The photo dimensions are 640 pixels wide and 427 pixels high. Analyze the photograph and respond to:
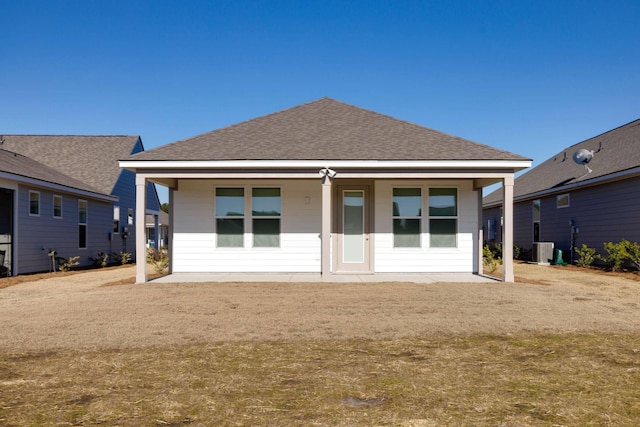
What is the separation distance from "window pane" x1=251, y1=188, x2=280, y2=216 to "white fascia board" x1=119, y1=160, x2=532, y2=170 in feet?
5.04

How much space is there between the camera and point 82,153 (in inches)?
863

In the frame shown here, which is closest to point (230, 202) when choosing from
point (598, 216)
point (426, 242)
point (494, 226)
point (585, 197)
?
point (426, 242)

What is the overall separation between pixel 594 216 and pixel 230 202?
1299 cm

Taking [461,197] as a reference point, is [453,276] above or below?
below

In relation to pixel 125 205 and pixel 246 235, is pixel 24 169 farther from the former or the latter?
pixel 246 235

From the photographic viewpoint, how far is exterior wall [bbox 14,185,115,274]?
13.5m

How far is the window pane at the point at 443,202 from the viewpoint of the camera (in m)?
12.3

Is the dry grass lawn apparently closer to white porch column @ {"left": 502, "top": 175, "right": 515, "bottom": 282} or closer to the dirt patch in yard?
the dirt patch in yard

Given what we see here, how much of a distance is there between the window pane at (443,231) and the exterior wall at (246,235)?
3.27 meters

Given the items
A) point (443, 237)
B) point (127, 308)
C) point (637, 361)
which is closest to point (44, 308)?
point (127, 308)

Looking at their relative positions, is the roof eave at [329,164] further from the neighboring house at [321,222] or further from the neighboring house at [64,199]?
the neighboring house at [64,199]

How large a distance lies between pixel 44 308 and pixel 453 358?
277 inches

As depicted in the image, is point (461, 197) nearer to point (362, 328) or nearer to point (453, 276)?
point (453, 276)

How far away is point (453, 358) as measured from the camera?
4707 millimetres
